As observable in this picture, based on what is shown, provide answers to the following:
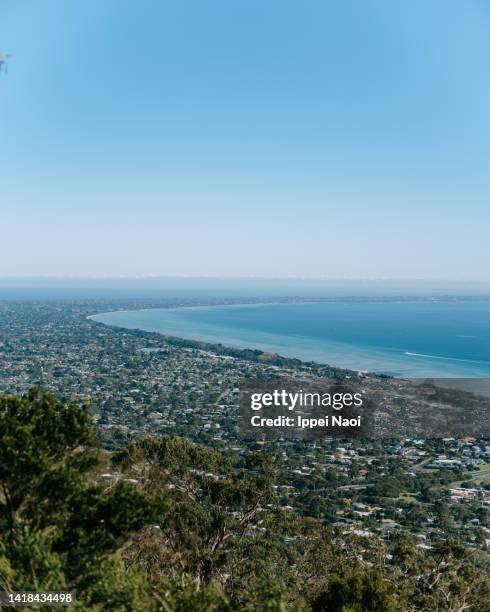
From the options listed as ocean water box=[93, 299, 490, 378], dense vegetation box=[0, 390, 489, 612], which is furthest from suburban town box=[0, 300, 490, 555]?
ocean water box=[93, 299, 490, 378]

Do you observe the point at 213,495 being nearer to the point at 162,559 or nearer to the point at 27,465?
the point at 162,559

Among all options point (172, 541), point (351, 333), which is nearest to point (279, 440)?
point (172, 541)

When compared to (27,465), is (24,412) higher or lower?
higher

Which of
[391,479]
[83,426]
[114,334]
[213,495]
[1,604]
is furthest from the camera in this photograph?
[114,334]

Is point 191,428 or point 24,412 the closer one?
point 24,412

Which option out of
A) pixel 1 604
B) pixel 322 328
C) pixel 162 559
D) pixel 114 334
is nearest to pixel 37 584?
pixel 1 604

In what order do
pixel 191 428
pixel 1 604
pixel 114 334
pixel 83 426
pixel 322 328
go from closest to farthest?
1. pixel 1 604
2. pixel 83 426
3. pixel 191 428
4. pixel 114 334
5. pixel 322 328

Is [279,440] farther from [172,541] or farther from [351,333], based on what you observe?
[351,333]
